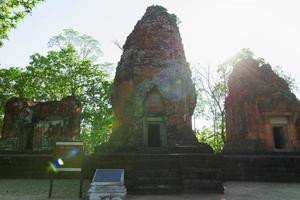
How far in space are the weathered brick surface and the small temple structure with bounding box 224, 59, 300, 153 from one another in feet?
12.3

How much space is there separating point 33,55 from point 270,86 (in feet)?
59.3

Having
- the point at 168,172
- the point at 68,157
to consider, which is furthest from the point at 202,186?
the point at 68,157

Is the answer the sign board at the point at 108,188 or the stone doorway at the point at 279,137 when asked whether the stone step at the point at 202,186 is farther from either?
the stone doorway at the point at 279,137

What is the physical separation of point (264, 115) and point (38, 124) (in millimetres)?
13797

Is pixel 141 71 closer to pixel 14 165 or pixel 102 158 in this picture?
pixel 102 158

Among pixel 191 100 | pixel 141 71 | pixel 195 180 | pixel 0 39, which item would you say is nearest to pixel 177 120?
pixel 191 100

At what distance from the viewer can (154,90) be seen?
39.7 ft

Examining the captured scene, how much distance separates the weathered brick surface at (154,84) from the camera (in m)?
11.7

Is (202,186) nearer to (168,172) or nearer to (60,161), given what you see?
(168,172)

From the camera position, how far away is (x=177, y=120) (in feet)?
38.6

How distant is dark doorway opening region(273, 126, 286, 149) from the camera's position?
1429 cm

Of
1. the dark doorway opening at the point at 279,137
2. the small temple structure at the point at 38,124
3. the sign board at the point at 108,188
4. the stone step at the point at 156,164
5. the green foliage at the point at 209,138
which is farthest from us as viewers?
the green foliage at the point at 209,138

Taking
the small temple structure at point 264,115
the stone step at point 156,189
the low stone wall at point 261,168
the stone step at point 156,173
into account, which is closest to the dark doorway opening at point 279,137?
the small temple structure at point 264,115

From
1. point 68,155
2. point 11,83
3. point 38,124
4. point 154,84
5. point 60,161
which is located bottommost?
point 60,161
